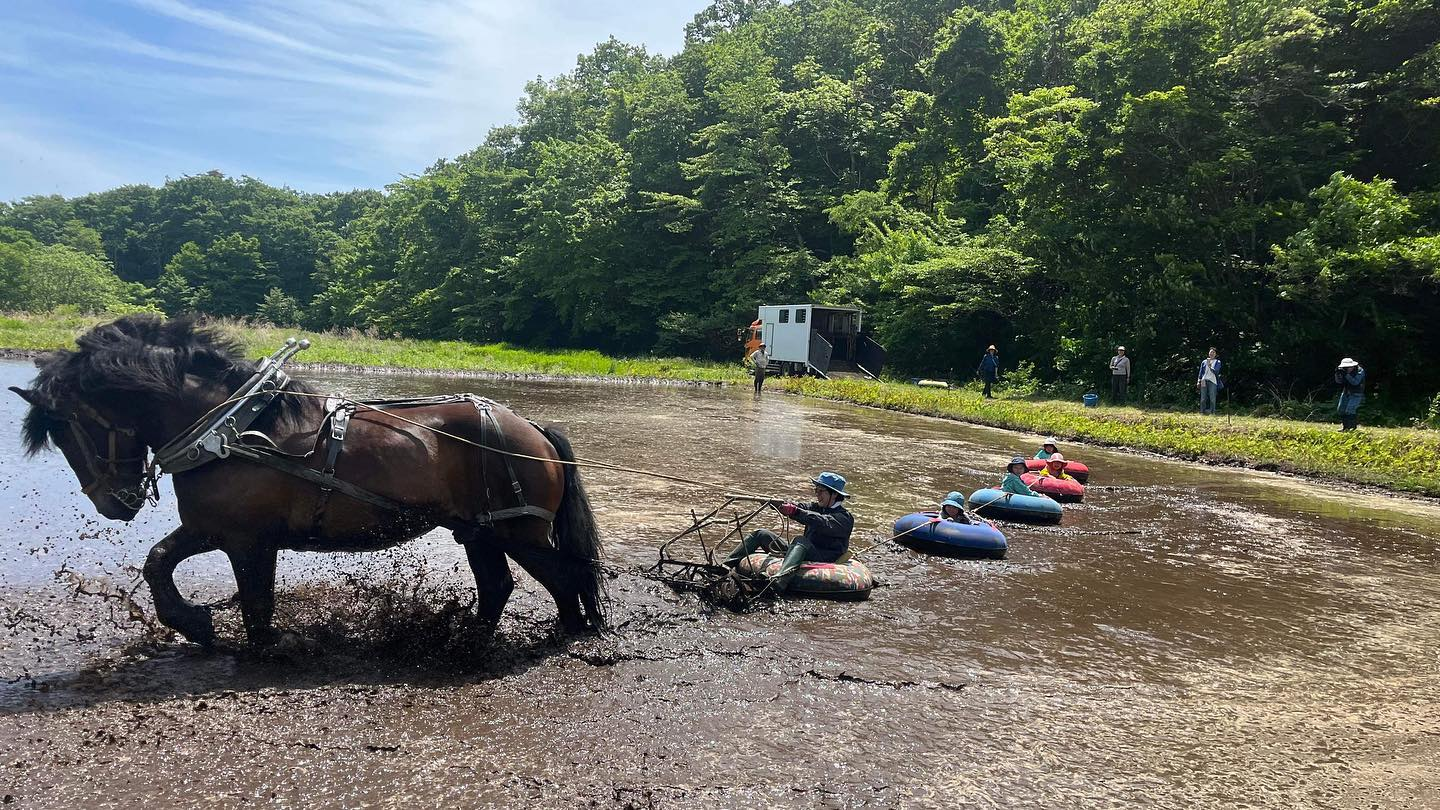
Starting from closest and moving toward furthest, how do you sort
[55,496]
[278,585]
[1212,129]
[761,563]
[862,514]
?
[278,585] < [761,563] < [55,496] < [862,514] < [1212,129]

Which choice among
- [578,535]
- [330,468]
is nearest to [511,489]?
[578,535]

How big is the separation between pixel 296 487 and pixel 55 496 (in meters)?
5.93

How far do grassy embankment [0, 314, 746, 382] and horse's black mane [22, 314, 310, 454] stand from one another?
27436mm

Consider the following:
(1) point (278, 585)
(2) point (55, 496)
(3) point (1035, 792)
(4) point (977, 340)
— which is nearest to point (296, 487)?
(1) point (278, 585)

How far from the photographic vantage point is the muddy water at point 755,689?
3.89 metres

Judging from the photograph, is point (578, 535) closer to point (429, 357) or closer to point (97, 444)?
point (97, 444)

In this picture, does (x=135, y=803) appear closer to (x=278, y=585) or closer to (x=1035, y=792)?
(x=278, y=585)

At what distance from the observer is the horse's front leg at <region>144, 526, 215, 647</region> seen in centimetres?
477

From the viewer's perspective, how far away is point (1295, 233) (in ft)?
68.9

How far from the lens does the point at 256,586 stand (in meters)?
4.95

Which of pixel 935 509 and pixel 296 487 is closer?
pixel 296 487

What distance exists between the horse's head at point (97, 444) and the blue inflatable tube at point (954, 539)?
6.37 metres

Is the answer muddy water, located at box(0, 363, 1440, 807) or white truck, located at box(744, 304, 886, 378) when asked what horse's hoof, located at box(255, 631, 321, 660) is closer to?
muddy water, located at box(0, 363, 1440, 807)

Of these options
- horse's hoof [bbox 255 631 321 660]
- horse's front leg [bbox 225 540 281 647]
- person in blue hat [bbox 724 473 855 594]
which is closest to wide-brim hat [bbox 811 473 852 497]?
person in blue hat [bbox 724 473 855 594]
